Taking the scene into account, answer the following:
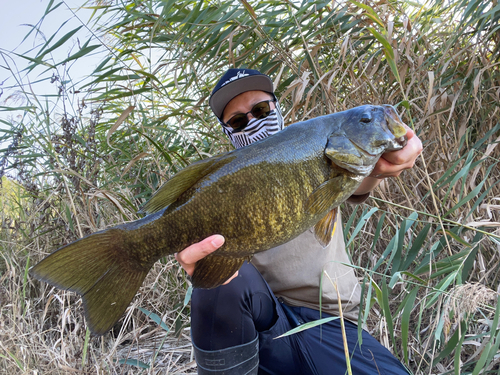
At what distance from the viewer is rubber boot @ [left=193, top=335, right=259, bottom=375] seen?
1.51 meters

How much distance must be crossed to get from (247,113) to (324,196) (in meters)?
0.84

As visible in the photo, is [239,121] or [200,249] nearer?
[200,249]

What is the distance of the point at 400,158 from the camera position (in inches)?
53.3

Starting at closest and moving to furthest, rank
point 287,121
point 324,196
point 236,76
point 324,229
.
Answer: point 324,196 → point 324,229 → point 236,76 → point 287,121

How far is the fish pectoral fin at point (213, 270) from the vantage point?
1.28m

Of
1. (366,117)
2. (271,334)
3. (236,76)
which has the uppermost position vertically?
(236,76)

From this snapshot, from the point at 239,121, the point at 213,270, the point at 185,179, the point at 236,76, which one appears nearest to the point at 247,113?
the point at 239,121

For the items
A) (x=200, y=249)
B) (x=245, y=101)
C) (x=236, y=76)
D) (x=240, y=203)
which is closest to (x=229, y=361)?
(x=200, y=249)

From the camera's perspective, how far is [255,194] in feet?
3.93

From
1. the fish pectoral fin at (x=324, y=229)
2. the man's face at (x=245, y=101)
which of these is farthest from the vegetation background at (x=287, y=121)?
the fish pectoral fin at (x=324, y=229)

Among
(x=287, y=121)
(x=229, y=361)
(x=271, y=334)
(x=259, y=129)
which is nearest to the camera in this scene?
(x=229, y=361)

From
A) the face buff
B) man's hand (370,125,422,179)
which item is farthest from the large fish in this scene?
the face buff

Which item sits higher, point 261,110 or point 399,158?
point 261,110

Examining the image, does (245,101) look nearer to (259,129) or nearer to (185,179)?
(259,129)
